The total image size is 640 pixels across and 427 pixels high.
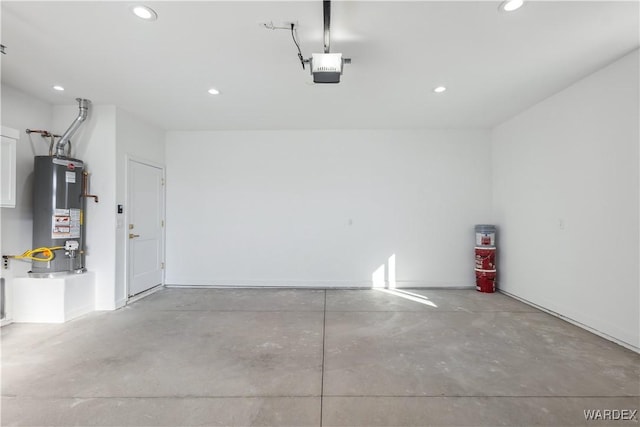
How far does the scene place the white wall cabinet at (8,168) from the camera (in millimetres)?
3025

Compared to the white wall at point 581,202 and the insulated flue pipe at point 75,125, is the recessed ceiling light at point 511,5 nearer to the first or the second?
the white wall at point 581,202

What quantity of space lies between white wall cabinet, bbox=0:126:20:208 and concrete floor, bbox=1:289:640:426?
1505 millimetres

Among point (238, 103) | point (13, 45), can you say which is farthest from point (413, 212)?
point (13, 45)

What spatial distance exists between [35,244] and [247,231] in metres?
2.77

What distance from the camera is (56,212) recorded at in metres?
3.46

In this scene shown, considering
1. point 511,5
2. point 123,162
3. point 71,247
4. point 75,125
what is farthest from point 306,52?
point 71,247

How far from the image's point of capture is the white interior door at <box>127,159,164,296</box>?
434 cm

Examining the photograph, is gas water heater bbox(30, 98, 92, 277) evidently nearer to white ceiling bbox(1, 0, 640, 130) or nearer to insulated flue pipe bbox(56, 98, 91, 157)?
insulated flue pipe bbox(56, 98, 91, 157)

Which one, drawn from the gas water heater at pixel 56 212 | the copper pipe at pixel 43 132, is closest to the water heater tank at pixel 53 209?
the gas water heater at pixel 56 212

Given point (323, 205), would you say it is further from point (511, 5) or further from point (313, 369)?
point (511, 5)

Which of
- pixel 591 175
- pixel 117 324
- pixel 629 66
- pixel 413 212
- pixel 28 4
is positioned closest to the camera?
pixel 28 4

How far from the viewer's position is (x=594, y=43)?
100.0 inches

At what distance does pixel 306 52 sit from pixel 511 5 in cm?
166

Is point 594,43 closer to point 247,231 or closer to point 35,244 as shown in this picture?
point 247,231
